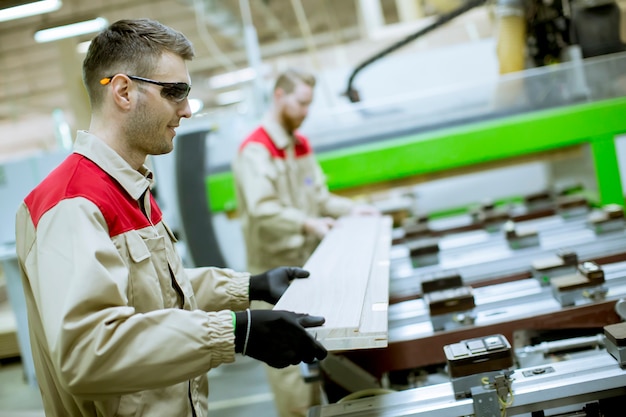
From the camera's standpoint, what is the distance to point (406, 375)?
6.44 feet

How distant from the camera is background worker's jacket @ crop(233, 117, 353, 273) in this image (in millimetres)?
2775

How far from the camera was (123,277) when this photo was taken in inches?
47.1

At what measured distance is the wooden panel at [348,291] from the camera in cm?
127

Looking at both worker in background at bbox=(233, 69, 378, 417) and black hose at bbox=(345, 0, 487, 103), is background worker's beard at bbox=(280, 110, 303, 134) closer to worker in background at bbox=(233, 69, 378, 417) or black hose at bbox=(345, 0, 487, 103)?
worker in background at bbox=(233, 69, 378, 417)

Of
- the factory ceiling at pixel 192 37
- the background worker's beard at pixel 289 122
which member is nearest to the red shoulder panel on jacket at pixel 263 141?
the background worker's beard at pixel 289 122

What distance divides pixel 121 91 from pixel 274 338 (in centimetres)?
58

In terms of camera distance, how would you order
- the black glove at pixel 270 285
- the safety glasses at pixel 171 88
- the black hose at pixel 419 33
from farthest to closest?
the black hose at pixel 419 33, the black glove at pixel 270 285, the safety glasses at pixel 171 88

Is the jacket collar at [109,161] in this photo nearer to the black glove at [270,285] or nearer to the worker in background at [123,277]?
the worker in background at [123,277]

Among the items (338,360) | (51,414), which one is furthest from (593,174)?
(51,414)

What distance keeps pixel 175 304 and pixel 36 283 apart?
0.33 metres

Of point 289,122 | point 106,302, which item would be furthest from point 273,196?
point 106,302

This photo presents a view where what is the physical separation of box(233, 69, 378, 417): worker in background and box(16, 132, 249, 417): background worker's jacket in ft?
4.10

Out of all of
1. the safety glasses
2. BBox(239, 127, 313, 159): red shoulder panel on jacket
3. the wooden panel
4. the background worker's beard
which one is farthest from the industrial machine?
the background worker's beard

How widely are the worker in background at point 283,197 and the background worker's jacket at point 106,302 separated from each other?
125 centimetres
